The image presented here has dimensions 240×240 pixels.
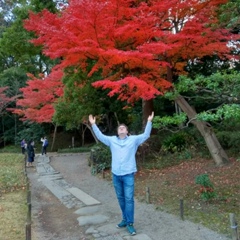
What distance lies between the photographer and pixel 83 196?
8227 millimetres

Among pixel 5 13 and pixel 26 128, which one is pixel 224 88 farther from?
pixel 5 13

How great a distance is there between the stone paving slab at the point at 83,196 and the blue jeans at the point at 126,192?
2609mm

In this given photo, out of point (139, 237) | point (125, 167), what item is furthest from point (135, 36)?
point (139, 237)

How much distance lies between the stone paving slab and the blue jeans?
8.56 feet

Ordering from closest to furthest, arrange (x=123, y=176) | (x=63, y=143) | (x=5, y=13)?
(x=123, y=176)
(x=63, y=143)
(x=5, y=13)

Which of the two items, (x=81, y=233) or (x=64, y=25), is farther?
(x=64, y=25)

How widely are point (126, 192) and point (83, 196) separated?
3862 mm

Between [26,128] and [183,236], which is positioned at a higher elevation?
[26,128]

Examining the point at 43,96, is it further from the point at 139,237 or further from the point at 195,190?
the point at 139,237

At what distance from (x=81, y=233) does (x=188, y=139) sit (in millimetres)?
8920

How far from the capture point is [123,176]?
4.66 m

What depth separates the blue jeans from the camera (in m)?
4.64

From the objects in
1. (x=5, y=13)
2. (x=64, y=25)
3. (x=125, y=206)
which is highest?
(x=5, y=13)

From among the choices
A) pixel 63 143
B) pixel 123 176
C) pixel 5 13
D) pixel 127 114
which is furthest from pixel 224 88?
pixel 5 13
